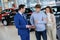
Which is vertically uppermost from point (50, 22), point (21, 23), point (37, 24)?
point (21, 23)

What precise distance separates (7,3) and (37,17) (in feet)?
63.5

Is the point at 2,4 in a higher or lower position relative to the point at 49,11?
lower

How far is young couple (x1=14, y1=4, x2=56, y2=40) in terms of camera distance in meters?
5.62

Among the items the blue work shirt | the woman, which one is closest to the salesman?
the blue work shirt

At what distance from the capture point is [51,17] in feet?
23.8

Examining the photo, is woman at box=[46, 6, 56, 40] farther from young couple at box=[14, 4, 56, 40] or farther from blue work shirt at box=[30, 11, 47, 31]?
blue work shirt at box=[30, 11, 47, 31]

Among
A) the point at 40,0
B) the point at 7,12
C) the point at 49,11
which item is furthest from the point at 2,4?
the point at 49,11

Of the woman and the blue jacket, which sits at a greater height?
the blue jacket

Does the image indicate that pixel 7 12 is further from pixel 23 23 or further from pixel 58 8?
pixel 23 23

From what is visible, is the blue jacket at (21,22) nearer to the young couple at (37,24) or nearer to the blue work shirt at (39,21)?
the young couple at (37,24)

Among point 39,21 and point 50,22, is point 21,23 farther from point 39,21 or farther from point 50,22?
point 50,22

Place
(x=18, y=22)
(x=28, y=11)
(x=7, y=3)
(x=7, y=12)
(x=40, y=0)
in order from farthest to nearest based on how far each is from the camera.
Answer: (x=7, y=3)
(x=40, y=0)
(x=7, y=12)
(x=28, y=11)
(x=18, y=22)

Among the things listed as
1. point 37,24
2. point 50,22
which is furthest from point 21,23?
point 50,22

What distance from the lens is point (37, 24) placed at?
20.6 feet
